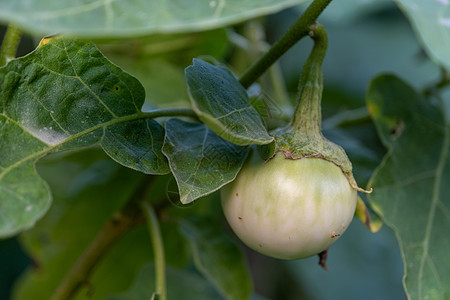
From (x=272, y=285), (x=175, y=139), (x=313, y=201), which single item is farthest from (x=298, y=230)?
(x=272, y=285)

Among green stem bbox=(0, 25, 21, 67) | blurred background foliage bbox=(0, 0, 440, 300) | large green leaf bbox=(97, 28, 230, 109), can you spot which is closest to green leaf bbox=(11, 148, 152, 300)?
blurred background foliage bbox=(0, 0, 440, 300)

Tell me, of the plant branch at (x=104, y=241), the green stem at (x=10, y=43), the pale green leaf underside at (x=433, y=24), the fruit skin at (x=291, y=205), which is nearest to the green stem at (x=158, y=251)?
the plant branch at (x=104, y=241)

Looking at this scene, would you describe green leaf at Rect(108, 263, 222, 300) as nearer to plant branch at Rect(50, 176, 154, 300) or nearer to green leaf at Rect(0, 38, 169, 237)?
plant branch at Rect(50, 176, 154, 300)

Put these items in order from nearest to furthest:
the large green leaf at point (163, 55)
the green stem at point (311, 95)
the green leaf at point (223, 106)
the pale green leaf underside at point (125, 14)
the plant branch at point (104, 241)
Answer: the pale green leaf underside at point (125, 14) < the green leaf at point (223, 106) < the green stem at point (311, 95) < the plant branch at point (104, 241) < the large green leaf at point (163, 55)

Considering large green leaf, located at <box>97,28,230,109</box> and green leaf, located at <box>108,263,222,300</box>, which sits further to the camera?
large green leaf, located at <box>97,28,230,109</box>

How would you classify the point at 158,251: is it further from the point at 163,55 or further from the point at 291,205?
the point at 163,55

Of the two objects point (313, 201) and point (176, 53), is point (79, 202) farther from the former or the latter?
point (313, 201)

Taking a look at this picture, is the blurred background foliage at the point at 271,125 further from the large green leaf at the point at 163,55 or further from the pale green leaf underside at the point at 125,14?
the pale green leaf underside at the point at 125,14
